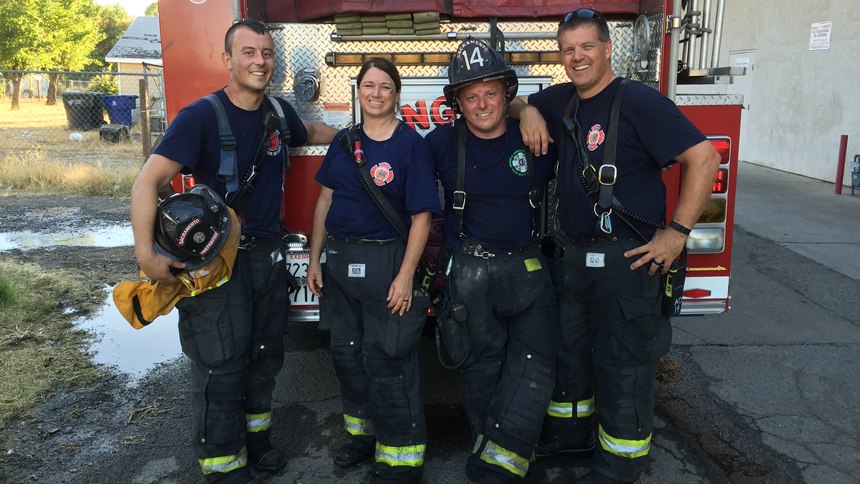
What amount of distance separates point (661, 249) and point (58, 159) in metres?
15.1

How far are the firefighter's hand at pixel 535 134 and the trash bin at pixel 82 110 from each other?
23968mm

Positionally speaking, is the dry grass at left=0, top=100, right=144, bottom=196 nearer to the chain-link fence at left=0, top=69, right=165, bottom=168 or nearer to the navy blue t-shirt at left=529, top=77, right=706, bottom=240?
the chain-link fence at left=0, top=69, right=165, bottom=168

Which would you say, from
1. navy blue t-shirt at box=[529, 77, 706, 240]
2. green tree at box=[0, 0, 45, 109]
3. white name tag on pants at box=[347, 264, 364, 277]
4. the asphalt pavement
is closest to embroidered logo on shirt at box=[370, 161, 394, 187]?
white name tag on pants at box=[347, 264, 364, 277]

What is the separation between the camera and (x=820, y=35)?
11.8 meters

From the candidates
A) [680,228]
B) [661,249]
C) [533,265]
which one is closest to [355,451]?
[533,265]

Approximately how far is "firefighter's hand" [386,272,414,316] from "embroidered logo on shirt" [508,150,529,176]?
0.61 metres

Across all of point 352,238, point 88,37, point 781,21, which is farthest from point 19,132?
point 352,238

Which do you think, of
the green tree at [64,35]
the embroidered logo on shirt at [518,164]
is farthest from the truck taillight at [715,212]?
the green tree at [64,35]

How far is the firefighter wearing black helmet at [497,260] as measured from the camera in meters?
2.88

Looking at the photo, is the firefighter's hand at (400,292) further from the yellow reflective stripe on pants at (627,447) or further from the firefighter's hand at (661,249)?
the yellow reflective stripe on pants at (627,447)

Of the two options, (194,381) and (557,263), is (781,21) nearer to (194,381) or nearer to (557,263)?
(557,263)

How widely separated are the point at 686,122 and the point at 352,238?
141cm

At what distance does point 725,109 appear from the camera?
331 centimetres

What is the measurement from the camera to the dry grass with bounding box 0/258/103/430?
3918 mm
